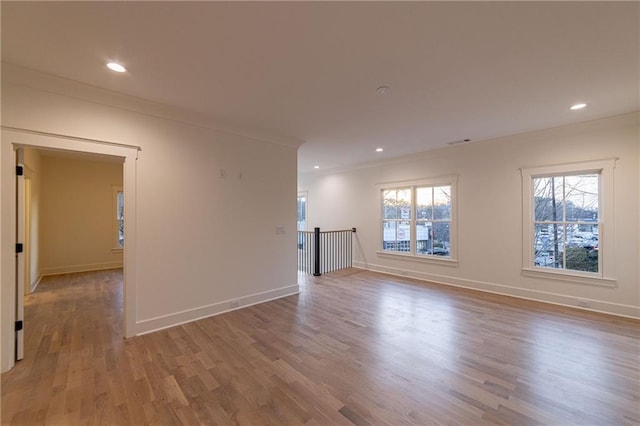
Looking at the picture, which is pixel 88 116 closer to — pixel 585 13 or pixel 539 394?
pixel 585 13

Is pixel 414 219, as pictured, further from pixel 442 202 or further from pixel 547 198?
pixel 547 198

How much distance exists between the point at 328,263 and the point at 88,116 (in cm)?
543

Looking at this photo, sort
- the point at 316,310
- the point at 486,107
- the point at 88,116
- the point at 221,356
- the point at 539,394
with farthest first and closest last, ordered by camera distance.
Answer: the point at 316,310 → the point at 486,107 → the point at 88,116 → the point at 221,356 → the point at 539,394

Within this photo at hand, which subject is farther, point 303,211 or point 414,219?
point 303,211

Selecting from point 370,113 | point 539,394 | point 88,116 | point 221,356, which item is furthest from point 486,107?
point 88,116

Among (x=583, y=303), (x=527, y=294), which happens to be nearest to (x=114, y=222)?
(x=527, y=294)

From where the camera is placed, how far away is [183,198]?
137 inches

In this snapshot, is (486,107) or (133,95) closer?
(133,95)

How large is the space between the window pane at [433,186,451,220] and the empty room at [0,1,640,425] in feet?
0.15

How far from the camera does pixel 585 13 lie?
5.85 feet

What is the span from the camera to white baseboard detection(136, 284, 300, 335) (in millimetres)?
3164

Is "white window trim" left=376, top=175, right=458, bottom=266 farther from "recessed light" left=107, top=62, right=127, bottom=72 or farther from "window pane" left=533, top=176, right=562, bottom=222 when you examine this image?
"recessed light" left=107, top=62, right=127, bottom=72

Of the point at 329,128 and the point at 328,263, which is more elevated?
the point at 329,128

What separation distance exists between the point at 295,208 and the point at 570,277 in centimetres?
454
